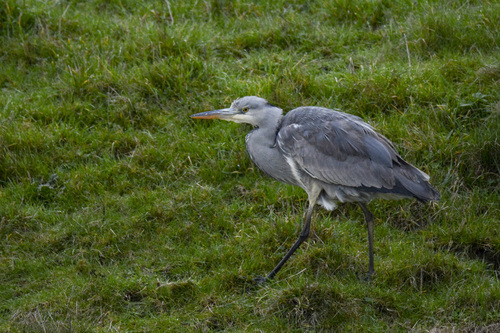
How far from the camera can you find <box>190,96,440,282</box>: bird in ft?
18.3

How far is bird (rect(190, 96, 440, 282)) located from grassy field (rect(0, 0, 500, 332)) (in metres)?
0.38

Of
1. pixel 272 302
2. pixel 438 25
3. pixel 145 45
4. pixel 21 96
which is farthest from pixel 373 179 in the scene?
pixel 21 96

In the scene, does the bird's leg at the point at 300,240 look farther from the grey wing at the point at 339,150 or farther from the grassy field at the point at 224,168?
the grey wing at the point at 339,150

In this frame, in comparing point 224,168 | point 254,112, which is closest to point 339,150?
point 254,112

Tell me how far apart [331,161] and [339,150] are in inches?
4.2

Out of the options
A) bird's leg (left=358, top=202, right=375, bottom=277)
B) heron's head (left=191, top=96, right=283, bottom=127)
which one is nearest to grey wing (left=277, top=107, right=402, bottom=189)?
heron's head (left=191, top=96, right=283, bottom=127)

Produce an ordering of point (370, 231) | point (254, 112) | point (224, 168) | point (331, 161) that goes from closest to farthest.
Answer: point (331, 161) < point (370, 231) < point (254, 112) < point (224, 168)

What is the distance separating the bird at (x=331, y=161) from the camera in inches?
220

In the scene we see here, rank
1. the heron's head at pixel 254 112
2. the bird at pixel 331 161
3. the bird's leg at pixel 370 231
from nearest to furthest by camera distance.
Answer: the bird at pixel 331 161
the bird's leg at pixel 370 231
the heron's head at pixel 254 112

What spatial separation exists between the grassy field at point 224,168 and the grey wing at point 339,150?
24.1 inches

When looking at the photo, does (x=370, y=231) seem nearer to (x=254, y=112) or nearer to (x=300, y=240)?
(x=300, y=240)

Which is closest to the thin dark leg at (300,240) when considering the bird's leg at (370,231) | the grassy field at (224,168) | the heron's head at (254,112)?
the grassy field at (224,168)

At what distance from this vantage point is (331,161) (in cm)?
572

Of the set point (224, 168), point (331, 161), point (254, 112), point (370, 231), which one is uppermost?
point (254, 112)
